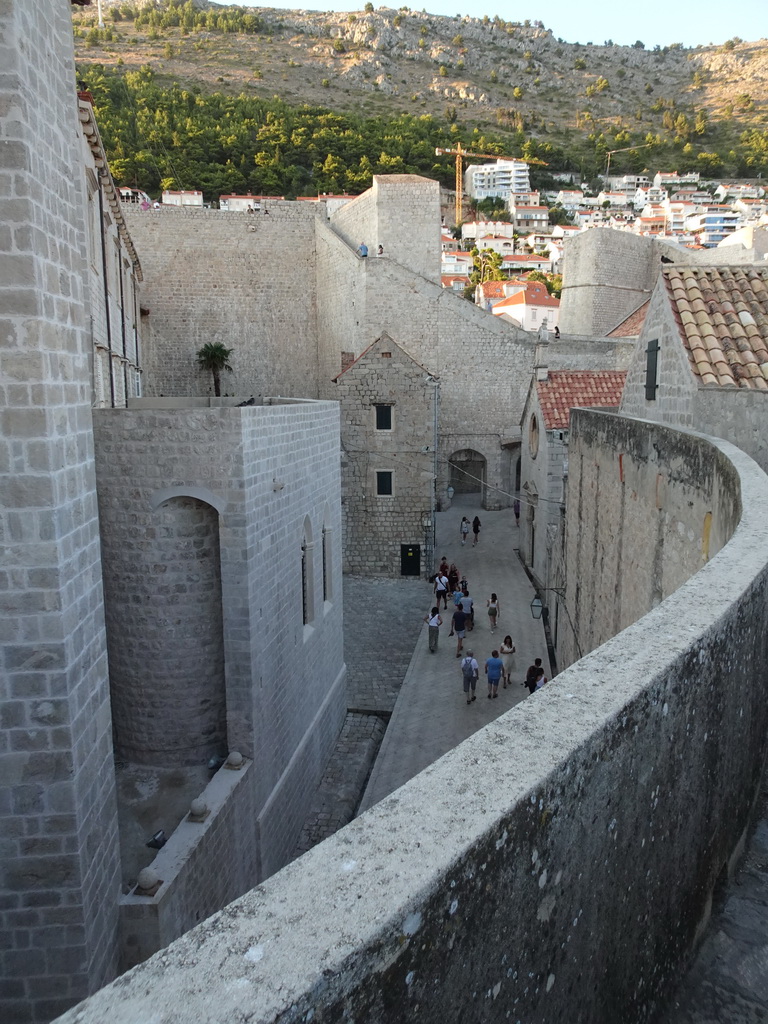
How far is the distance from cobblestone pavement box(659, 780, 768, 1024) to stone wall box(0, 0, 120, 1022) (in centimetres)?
366

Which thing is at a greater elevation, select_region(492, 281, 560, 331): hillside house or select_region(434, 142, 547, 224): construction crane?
select_region(434, 142, 547, 224): construction crane

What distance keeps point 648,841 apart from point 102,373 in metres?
13.5

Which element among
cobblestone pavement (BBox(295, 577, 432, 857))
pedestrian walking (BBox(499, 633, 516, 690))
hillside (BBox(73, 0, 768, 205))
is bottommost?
cobblestone pavement (BBox(295, 577, 432, 857))

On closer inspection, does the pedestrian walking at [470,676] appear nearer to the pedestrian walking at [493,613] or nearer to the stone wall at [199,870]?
the pedestrian walking at [493,613]

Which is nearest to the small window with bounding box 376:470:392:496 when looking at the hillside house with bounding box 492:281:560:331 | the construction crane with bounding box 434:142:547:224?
the hillside house with bounding box 492:281:560:331

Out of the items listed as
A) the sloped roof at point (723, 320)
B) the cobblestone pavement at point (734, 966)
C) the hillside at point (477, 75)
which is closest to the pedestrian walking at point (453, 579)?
the sloped roof at point (723, 320)

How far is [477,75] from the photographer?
12525 cm

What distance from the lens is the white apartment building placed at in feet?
352

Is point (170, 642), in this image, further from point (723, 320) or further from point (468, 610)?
point (468, 610)

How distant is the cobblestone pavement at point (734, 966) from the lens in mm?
2072

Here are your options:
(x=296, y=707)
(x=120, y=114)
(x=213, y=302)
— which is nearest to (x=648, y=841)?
(x=296, y=707)

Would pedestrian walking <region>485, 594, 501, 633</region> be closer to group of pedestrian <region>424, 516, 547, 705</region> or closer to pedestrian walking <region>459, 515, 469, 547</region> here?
group of pedestrian <region>424, 516, 547, 705</region>

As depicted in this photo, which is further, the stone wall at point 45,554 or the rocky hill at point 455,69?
the rocky hill at point 455,69

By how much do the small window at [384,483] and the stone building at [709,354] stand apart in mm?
10828
